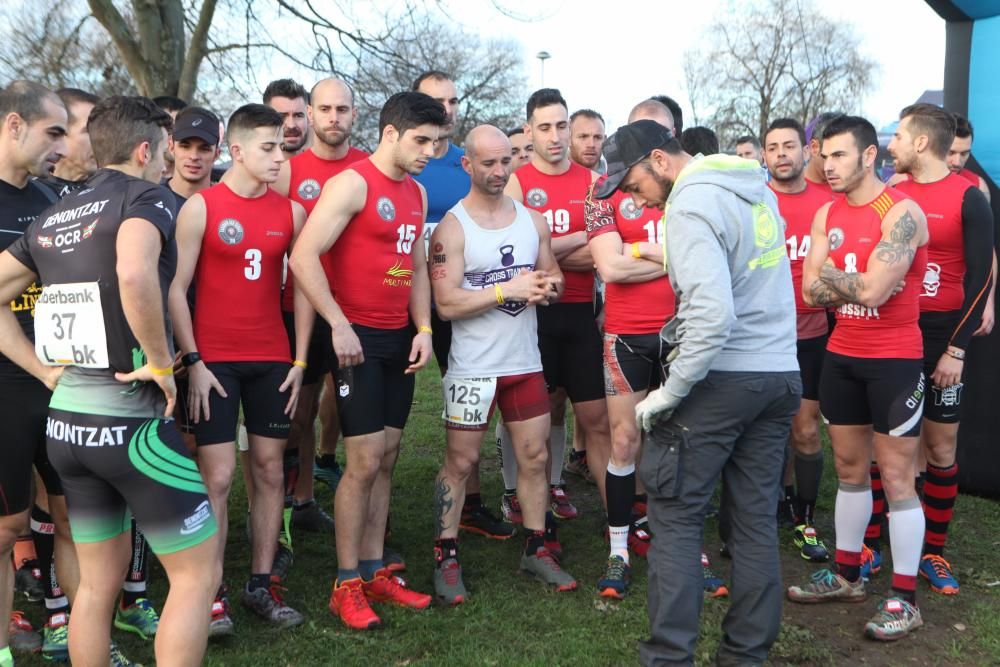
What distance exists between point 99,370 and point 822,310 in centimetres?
412

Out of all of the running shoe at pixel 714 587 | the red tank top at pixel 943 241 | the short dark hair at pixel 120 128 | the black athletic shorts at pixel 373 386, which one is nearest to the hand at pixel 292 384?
the black athletic shorts at pixel 373 386

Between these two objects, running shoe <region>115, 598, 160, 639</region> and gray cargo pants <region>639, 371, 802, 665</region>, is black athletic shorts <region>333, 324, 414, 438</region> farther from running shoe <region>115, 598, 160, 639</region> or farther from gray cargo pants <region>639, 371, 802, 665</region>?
gray cargo pants <region>639, 371, 802, 665</region>

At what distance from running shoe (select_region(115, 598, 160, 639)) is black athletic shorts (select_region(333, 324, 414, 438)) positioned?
1.23 m

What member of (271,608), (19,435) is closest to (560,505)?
(271,608)

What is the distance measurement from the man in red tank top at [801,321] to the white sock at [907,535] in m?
0.92

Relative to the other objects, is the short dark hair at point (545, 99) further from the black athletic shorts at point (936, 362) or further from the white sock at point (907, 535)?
the white sock at point (907, 535)

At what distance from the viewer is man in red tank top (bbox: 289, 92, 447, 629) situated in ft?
13.8

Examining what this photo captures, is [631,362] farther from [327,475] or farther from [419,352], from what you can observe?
[327,475]

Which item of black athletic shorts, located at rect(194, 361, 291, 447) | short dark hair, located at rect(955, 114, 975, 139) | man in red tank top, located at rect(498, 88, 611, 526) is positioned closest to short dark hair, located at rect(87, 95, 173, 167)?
black athletic shorts, located at rect(194, 361, 291, 447)

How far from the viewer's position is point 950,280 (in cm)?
492

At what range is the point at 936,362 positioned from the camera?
4863 mm

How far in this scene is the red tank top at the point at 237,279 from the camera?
161 inches

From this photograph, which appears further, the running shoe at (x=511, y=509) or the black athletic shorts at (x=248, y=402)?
the running shoe at (x=511, y=509)

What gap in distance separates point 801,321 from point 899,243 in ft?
4.07
